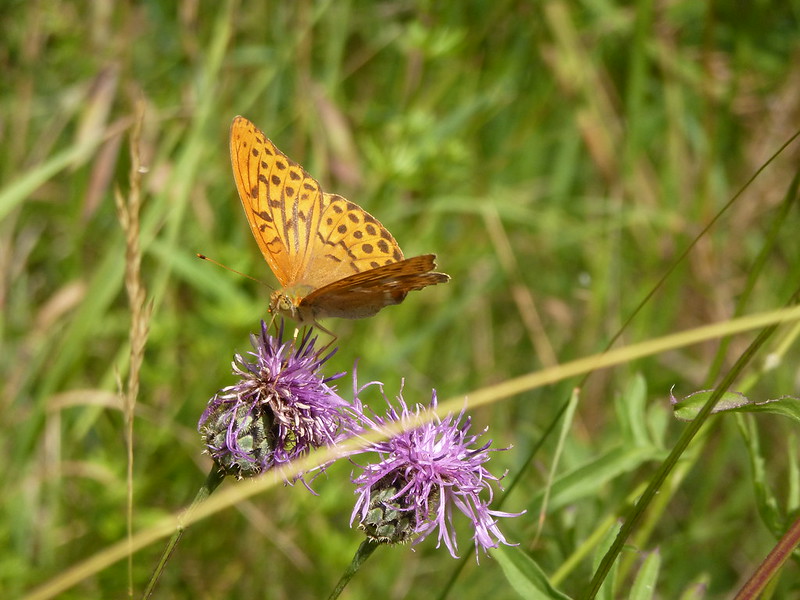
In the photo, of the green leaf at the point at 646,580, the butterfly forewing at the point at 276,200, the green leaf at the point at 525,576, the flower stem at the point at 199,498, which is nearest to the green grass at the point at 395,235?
the butterfly forewing at the point at 276,200

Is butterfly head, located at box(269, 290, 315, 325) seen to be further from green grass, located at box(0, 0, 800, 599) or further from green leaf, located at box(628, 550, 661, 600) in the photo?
green leaf, located at box(628, 550, 661, 600)

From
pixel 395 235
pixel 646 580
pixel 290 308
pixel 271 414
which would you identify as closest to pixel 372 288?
pixel 290 308

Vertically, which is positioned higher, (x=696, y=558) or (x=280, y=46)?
(x=280, y=46)

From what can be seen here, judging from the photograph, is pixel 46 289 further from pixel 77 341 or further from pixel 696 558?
pixel 696 558

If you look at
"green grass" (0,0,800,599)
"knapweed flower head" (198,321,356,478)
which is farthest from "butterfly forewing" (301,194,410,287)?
"green grass" (0,0,800,599)

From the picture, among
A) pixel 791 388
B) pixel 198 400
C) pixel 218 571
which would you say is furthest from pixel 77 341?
pixel 791 388

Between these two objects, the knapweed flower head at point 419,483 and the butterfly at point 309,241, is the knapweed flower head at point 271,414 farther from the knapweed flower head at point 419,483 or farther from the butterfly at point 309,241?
the butterfly at point 309,241
